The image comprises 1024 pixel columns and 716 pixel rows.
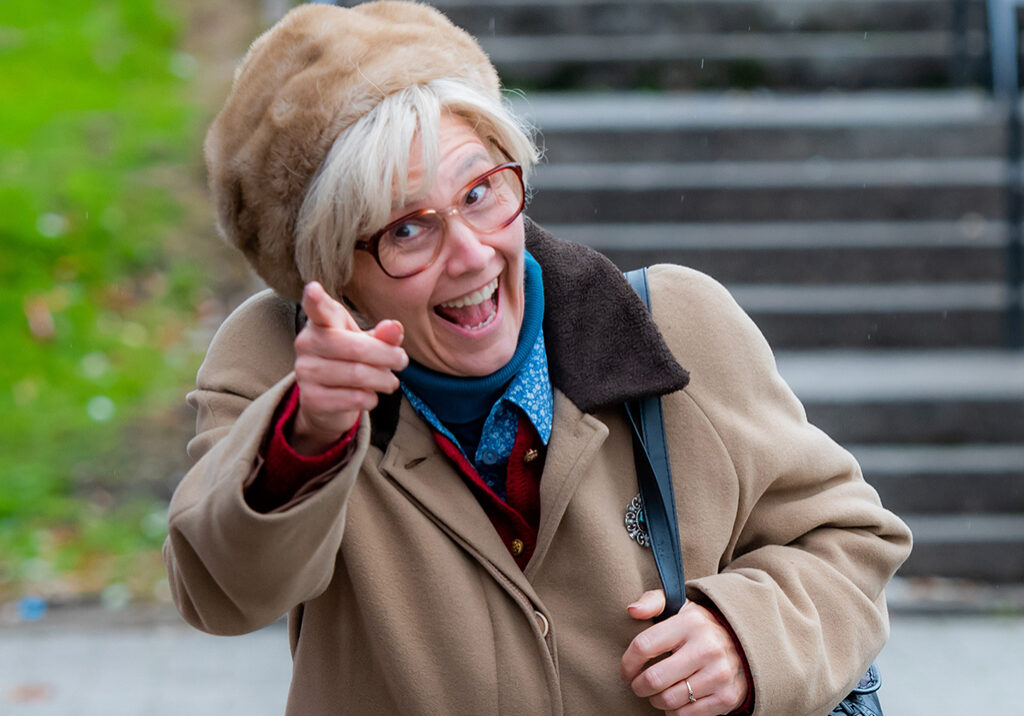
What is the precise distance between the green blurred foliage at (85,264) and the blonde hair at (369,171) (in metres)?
3.23

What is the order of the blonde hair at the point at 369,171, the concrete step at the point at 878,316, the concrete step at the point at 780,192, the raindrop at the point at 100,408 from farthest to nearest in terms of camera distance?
the concrete step at the point at 780,192
the concrete step at the point at 878,316
the raindrop at the point at 100,408
the blonde hair at the point at 369,171

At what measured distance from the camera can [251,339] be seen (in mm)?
1934

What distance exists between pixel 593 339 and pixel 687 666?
49 cm

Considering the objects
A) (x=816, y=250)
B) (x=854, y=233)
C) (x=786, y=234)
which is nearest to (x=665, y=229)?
(x=786, y=234)

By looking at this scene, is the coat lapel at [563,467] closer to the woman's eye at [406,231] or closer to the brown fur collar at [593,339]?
the brown fur collar at [593,339]

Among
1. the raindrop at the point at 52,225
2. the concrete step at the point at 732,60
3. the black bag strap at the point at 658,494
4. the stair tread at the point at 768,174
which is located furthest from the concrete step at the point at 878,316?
the black bag strap at the point at 658,494

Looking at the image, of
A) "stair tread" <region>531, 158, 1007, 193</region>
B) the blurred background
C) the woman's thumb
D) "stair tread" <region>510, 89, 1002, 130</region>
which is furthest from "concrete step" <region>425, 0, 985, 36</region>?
the woman's thumb

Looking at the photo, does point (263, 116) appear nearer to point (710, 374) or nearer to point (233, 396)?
point (233, 396)

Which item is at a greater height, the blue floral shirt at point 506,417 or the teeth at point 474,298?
the teeth at point 474,298

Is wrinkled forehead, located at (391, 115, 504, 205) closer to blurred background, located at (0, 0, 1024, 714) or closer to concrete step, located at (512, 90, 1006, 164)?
blurred background, located at (0, 0, 1024, 714)

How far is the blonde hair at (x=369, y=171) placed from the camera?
176 cm

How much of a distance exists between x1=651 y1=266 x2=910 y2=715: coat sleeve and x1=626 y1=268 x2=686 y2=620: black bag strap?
31 millimetres

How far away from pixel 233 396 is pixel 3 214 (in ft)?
14.9

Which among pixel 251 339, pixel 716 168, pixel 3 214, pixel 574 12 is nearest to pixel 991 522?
pixel 716 168
